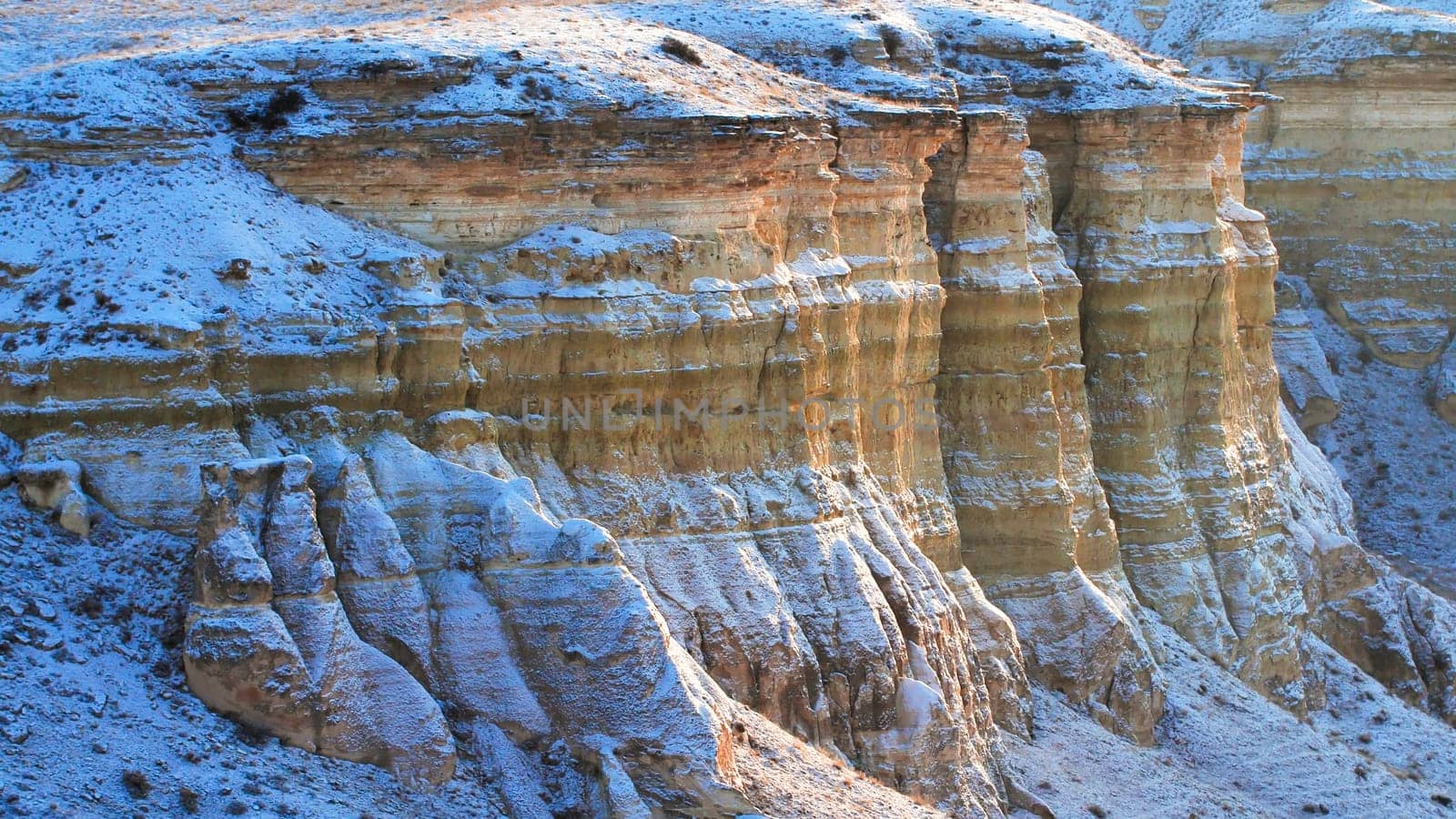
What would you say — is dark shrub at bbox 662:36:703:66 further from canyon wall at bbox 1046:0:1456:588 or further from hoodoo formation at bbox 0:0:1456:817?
canyon wall at bbox 1046:0:1456:588

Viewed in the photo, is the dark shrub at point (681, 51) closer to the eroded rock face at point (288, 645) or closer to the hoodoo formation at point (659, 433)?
the hoodoo formation at point (659, 433)

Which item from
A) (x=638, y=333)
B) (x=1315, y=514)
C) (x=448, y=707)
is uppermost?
(x=638, y=333)

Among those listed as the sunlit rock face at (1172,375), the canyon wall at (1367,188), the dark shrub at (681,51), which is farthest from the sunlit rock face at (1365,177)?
the dark shrub at (681,51)

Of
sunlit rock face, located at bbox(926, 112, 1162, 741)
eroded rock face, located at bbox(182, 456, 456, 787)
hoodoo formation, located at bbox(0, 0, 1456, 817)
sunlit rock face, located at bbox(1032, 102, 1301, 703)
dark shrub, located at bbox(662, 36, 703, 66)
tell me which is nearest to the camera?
eroded rock face, located at bbox(182, 456, 456, 787)

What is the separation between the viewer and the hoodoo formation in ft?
102

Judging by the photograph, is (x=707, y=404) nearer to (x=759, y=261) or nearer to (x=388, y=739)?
(x=759, y=261)

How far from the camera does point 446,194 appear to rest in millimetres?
35875

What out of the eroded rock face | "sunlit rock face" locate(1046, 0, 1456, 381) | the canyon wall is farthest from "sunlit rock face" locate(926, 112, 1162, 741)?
"sunlit rock face" locate(1046, 0, 1456, 381)

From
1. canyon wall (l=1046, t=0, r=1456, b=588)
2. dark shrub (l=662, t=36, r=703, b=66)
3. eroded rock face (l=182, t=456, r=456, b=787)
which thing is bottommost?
canyon wall (l=1046, t=0, r=1456, b=588)

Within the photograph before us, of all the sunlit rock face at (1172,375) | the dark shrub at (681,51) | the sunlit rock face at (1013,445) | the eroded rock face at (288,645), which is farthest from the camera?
the sunlit rock face at (1172,375)

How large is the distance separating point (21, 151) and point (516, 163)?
6.14 m

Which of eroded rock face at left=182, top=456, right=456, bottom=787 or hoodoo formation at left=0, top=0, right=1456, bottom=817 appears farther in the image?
hoodoo formation at left=0, top=0, right=1456, bottom=817

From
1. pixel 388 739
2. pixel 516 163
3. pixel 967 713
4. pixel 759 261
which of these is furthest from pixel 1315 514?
pixel 388 739

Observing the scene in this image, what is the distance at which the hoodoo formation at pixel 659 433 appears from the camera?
102 feet
